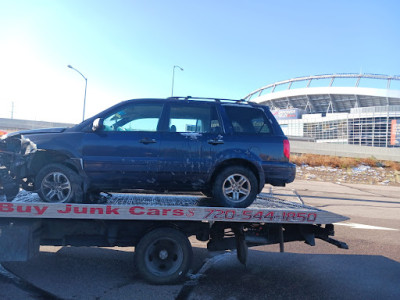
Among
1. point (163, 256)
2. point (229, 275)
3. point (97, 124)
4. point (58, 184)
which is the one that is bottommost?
point (229, 275)

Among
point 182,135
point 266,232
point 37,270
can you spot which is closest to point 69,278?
point 37,270

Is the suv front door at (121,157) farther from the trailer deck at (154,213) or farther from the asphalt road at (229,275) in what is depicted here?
A: the asphalt road at (229,275)

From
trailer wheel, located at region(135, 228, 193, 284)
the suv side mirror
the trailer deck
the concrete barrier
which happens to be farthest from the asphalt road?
the concrete barrier

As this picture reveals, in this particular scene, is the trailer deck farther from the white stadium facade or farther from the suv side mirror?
the white stadium facade

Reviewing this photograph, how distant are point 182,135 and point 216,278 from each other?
7.14 ft

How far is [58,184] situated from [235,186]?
101 inches

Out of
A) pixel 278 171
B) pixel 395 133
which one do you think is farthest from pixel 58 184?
pixel 395 133

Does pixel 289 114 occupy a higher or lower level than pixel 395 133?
higher

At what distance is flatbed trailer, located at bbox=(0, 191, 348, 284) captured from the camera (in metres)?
3.93

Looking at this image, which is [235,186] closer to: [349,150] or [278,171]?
[278,171]

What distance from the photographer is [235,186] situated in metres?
4.61

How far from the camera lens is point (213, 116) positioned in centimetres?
492

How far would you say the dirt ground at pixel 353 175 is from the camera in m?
20.9

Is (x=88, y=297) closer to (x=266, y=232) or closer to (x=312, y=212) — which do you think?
(x=266, y=232)
